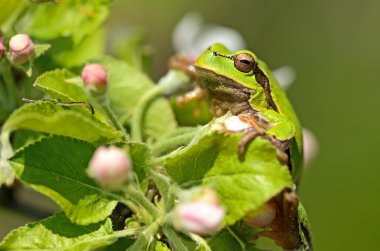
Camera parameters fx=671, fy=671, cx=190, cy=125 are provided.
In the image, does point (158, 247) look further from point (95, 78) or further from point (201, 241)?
point (95, 78)

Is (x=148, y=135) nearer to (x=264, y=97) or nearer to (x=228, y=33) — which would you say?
(x=264, y=97)

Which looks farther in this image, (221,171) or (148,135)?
(148,135)

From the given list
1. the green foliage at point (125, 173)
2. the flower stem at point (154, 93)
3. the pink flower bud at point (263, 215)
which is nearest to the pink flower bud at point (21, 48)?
the green foliage at point (125, 173)

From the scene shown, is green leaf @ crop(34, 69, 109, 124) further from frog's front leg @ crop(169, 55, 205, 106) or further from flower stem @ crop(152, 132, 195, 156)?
frog's front leg @ crop(169, 55, 205, 106)

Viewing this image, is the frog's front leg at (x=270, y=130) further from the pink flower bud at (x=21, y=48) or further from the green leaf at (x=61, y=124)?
the pink flower bud at (x=21, y=48)

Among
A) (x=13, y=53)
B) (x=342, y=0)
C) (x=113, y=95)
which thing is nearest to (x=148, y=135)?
(x=113, y=95)

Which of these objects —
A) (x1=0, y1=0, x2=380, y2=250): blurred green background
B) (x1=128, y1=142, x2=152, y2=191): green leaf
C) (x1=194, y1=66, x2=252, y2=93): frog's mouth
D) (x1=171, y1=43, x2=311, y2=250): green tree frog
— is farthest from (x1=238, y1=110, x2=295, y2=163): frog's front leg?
(x1=0, y1=0, x2=380, y2=250): blurred green background

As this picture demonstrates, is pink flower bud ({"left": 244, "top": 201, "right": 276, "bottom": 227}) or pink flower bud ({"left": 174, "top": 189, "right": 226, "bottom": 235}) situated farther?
pink flower bud ({"left": 244, "top": 201, "right": 276, "bottom": 227})
